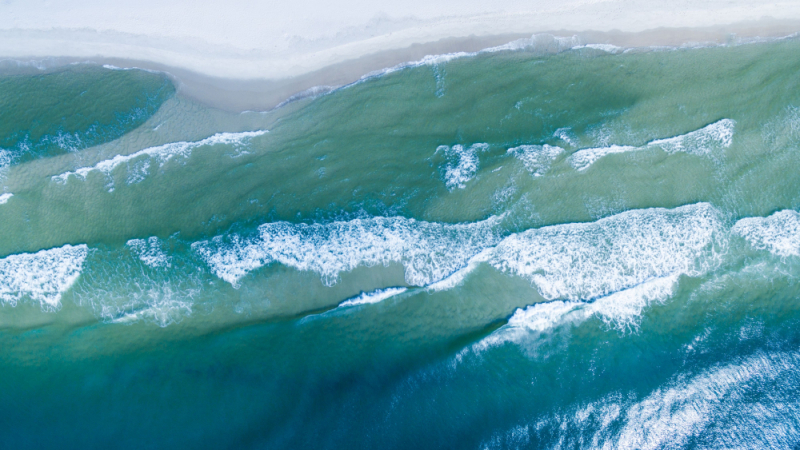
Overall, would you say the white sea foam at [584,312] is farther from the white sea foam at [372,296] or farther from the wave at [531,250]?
the white sea foam at [372,296]

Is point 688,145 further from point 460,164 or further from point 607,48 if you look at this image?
point 460,164

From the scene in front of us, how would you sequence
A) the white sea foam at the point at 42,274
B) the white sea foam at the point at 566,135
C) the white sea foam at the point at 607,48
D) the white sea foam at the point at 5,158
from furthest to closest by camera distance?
1. the white sea foam at the point at 607,48
2. the white sea foam at the point at 5,158
3. the white sea foam at the point at 42,274
4. the white sea foam at the point at 566,135

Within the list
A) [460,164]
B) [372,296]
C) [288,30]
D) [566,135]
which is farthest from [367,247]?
[288,30]

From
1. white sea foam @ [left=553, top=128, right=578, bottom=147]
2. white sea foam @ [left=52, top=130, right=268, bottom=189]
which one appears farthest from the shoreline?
white sea foam @ [left=553, top=128, right=578, bottom=147]

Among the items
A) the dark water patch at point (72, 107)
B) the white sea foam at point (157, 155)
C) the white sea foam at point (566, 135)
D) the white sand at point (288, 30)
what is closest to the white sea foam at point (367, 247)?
the white sea foam at point (566, 135)

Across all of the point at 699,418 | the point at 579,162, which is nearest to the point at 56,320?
→ the point at 579,162
